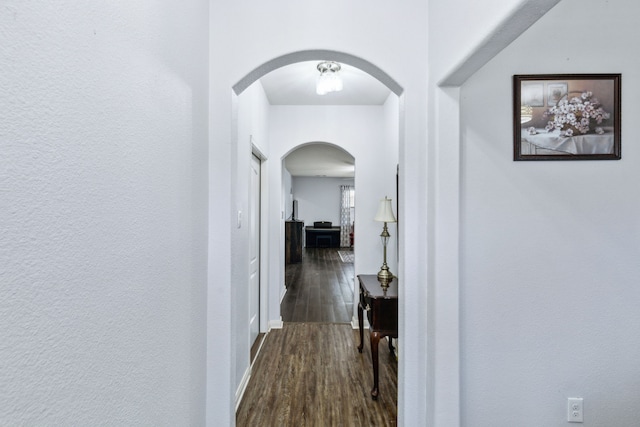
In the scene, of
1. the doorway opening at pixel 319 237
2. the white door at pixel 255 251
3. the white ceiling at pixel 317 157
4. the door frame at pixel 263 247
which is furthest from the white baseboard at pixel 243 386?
the white ceiling at pixel 317 157

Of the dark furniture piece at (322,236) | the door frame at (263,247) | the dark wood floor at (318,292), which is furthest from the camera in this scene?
the dark furniture piece at (322,236)

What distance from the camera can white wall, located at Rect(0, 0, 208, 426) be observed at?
543mm

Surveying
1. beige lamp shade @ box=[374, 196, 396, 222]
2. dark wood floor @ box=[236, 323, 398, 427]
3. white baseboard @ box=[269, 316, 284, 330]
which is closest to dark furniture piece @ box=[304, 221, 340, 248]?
white baseboard @ box=[269, 316, 284, 330]

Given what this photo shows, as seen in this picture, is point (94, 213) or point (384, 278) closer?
point (94, 213)

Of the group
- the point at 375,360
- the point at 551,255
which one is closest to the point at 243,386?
the point at 375,360

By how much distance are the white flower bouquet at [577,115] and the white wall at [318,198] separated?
9657 mm

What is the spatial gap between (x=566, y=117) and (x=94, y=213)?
6.67 feet

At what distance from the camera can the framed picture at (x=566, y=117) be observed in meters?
1.50

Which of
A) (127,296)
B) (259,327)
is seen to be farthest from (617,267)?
(259,327)

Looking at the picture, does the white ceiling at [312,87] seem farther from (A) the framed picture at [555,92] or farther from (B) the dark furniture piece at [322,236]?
(B) the dark furniture piece at [322,236]

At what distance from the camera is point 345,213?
1124 cm

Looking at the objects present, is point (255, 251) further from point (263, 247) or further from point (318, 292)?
point (318, 292)

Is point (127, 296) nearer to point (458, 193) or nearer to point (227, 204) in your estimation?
point (227, 204)

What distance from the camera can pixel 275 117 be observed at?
3615mm
